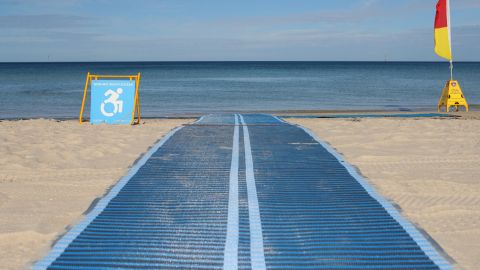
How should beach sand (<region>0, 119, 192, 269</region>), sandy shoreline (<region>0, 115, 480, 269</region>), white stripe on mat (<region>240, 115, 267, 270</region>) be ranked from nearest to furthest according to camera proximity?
white stripe on mat (<region>240, 115, 267, 270</region>), beach sand (<region>0, 119, 192, 269</region>), sandy shoreline (<region>0, 115, 480, 269</region>)

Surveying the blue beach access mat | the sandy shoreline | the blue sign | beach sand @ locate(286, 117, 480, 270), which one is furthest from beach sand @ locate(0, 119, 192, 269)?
beach sand @ locate(286, 117, 480, 270)

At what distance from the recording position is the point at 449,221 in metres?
4.79

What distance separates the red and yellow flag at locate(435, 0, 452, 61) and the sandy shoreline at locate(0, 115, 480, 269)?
433 centimetres

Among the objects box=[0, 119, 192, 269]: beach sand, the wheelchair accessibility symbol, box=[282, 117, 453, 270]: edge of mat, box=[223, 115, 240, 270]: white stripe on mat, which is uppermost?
the wheelchair accessibility symbol

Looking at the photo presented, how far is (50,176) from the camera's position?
21.7 ft

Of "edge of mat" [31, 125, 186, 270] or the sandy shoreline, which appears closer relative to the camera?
"edge of mat" [31, 125, 186, 270]

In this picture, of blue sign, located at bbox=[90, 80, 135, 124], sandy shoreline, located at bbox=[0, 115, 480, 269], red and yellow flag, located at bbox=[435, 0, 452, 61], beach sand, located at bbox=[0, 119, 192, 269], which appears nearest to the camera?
beach sand, located at bbox=[0, 119, 192, 269]

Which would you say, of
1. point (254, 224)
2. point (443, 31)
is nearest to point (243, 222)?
point (254, 224)

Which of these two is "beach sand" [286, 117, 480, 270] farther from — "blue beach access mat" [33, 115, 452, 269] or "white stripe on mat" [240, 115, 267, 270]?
"white stripe on mat" [240, 115, 267, 270]

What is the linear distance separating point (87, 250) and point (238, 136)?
241 inches

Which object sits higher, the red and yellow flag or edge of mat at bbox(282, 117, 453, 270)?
the red and yellow flag

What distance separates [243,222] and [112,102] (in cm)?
878

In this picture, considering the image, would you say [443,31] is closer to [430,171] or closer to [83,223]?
[430,171]

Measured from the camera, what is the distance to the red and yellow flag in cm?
1502
